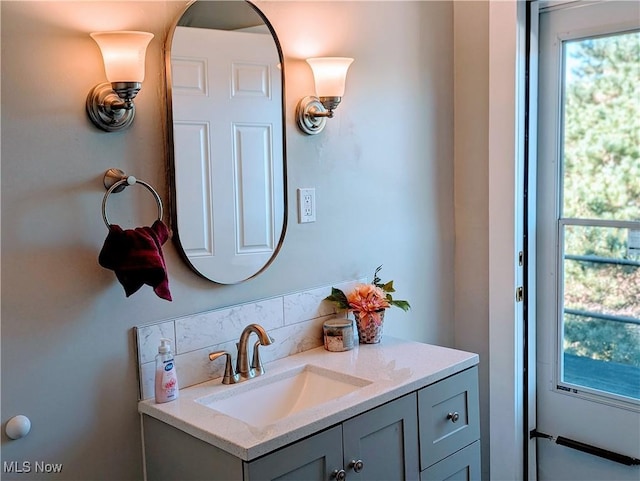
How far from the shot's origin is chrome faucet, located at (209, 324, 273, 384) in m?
1.89

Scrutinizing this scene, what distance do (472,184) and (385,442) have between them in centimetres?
127

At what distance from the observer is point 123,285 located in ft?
5.36

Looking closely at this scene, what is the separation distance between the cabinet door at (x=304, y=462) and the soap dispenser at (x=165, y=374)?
1.22 feet

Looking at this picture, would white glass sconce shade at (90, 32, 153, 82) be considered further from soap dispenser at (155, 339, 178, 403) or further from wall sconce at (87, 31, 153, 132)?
soap dispenser at (155, 339, 178, 403)

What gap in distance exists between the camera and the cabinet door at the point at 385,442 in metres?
1.73

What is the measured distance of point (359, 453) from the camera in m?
1.74

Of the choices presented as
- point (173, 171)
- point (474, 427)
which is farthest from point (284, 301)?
point (474, 427)

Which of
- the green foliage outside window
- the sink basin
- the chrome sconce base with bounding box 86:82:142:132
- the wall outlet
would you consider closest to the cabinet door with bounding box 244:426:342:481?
the sink basin

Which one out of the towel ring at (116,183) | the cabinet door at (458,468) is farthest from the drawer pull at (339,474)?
the towel ring at (116,183)

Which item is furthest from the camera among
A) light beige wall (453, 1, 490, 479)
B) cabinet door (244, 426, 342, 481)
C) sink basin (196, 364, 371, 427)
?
light beige wall (453, 1, 490, 479)

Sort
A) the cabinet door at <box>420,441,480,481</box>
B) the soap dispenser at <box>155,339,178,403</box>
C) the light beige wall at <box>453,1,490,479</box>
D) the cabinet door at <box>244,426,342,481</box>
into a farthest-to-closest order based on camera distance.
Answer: the light beige wall at <box>453,1,490,479</box>
the cabinet door at <box>420,441,480,481</box>
the soap dispenser at <box>155,339,178,403</box>
the cabinet door at <box>244,426,342,481</box>

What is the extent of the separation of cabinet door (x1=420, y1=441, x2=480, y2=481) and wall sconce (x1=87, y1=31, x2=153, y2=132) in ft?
4.30

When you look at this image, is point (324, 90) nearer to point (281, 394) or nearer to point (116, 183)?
point (116, 183)

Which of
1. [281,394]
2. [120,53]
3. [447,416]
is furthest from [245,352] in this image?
[120,53]
